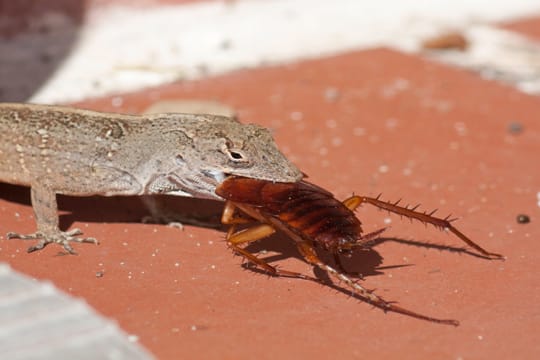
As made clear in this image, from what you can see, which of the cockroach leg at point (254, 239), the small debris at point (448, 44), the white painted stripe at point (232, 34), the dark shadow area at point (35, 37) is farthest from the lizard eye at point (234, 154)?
the small debris at point (448, 44)

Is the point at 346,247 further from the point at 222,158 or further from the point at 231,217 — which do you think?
the point at 222,158

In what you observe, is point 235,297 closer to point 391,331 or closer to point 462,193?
point 391,331

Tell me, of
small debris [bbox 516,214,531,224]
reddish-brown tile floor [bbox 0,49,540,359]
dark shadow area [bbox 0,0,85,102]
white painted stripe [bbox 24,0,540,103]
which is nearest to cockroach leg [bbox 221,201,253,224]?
reddish-brown tile floor [bbox 0,49,540,359]

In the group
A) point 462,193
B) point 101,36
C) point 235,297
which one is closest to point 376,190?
point 462,193

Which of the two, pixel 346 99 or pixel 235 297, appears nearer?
pixel 235 297

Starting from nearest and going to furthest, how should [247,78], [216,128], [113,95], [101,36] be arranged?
[216,128] < [113,95] < [247,78] < [101,36]
